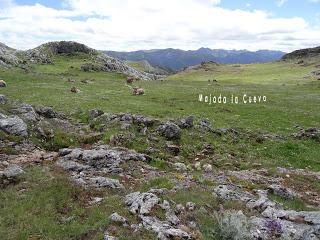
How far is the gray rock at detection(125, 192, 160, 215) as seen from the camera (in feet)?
55.2

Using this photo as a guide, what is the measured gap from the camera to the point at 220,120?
39250mm

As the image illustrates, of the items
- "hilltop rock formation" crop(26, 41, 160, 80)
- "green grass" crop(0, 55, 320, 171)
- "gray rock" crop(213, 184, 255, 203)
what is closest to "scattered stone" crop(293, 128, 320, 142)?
"green grass" crop(0, 55, 320, 171)

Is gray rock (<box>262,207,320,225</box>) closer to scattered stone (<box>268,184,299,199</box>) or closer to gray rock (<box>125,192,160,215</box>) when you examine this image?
scattered stone (<box>268,184,299,199</box>)

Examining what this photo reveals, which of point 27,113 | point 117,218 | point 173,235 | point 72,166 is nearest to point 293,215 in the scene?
point 173,235

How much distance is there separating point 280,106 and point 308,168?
25.2 metres

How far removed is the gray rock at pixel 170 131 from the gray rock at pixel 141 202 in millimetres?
11924

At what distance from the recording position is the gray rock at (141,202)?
662 inches

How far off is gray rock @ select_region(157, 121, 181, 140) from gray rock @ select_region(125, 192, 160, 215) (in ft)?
39.1

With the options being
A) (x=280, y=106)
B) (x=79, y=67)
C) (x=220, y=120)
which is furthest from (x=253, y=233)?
(x=79, y=67)

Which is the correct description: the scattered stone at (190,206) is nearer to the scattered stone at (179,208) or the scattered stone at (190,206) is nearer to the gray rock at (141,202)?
the scattered stone at (179,208)

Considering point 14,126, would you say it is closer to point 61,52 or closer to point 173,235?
point 173,235

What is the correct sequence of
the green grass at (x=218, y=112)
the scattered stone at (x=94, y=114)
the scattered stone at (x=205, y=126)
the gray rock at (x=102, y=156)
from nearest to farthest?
the gray rock at (x=102, y=156)
the green grass at (x=218, y=112)
the scattered stone at (x=205, y=126)
the scattered stone at (x=94, y=114)

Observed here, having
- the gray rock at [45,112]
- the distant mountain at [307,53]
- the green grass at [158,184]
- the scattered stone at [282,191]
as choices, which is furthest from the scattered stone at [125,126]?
the distant mountain at [307,53]

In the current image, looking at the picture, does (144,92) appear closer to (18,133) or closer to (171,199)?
(18,133)
